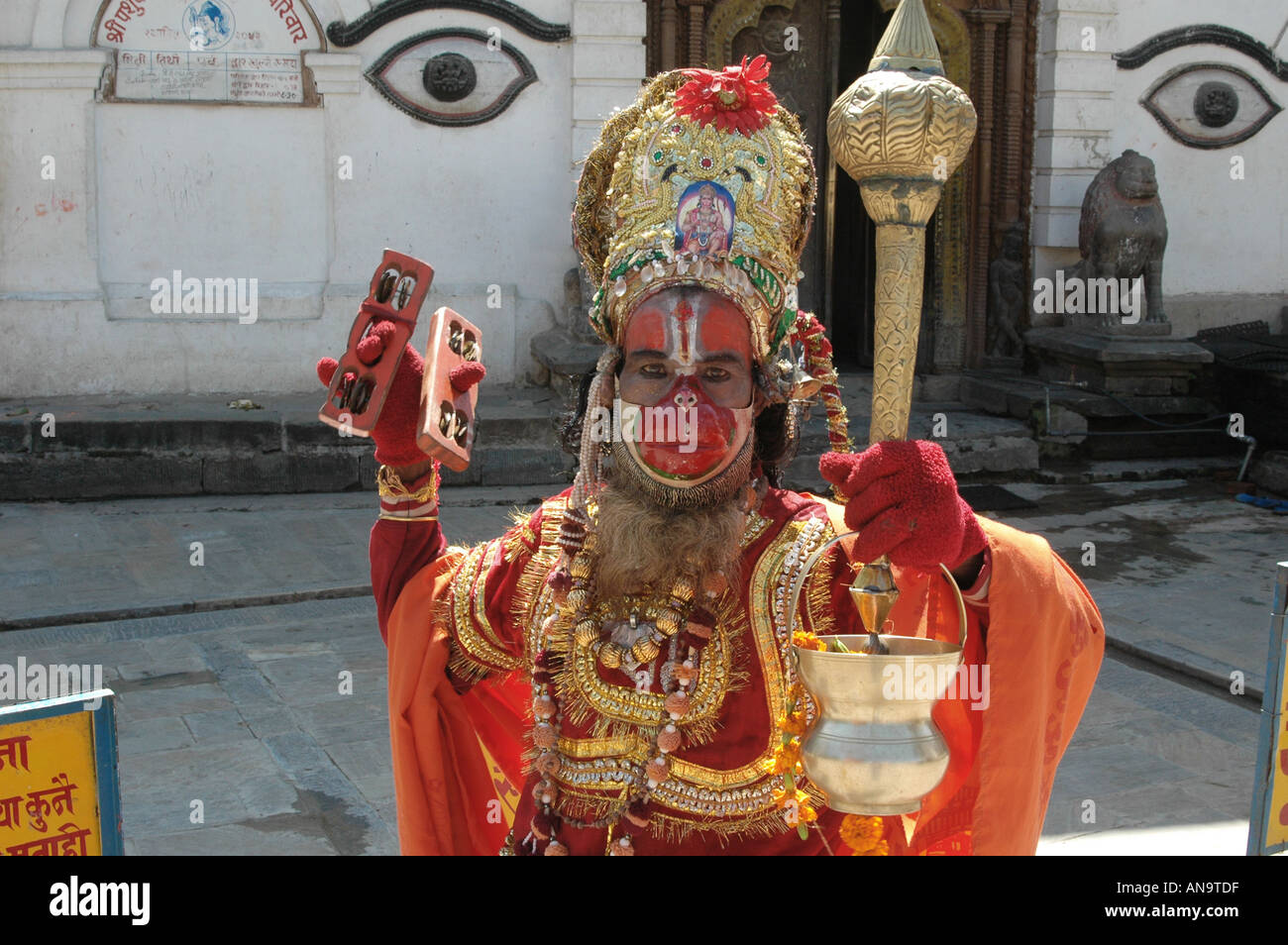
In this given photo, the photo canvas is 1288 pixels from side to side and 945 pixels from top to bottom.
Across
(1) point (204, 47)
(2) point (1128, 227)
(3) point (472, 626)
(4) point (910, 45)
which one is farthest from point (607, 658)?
(2) point (1128, 227)

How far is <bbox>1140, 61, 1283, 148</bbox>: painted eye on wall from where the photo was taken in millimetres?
10508

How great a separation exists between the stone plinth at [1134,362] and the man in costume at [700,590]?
7.82 m

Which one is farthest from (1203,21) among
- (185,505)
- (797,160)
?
(797,160)

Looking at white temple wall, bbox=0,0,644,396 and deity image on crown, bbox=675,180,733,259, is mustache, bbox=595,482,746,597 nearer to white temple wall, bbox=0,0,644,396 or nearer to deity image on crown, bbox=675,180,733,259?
deity image on crown, bbox=675,180,733,259

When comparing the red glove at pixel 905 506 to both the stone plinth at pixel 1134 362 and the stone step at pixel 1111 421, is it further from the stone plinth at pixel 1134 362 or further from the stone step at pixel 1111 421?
the stone plinth at pixel 1134 362

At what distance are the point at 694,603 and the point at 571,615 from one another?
0.22 metres

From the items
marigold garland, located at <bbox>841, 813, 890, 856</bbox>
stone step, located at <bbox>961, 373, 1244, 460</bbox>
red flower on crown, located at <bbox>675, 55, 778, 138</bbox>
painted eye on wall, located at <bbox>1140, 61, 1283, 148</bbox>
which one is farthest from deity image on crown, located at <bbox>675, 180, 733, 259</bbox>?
painted eye on wall, located at <bbox>1140, 61, 1283, 148</bbox>

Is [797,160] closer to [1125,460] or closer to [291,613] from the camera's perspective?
[291,613]

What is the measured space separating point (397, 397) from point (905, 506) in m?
0.97

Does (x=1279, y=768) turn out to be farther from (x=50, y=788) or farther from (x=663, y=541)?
(x=50, y=788)

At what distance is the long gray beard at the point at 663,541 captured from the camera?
225 cm

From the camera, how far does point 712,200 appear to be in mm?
2281

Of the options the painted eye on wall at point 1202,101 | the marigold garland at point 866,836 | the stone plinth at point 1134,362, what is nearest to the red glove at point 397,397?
the marigold garland at point 866,836

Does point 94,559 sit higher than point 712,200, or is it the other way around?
point 712,200
